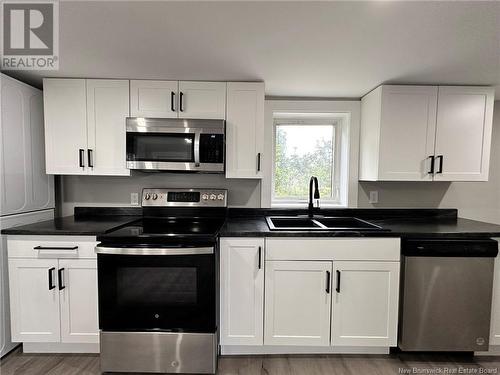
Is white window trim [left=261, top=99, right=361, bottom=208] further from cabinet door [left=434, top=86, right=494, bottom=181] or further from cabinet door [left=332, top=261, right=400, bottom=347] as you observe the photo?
cabinet door [left=332, top=261, right=400, bottom=347]

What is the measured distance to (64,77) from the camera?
6.45 feet

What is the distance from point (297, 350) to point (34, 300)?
189cm

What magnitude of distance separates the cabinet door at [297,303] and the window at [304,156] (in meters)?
0.89

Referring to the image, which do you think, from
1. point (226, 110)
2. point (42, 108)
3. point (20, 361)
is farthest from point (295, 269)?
point (42, 108)

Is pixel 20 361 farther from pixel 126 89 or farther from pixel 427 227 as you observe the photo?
pixel 427 227

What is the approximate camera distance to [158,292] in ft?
5.25

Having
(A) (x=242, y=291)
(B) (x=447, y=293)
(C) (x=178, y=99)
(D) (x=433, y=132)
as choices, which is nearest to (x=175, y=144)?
(C) (x=178, y=99)

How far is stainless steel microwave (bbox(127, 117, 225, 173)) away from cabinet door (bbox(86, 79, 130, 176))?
15 centimetres

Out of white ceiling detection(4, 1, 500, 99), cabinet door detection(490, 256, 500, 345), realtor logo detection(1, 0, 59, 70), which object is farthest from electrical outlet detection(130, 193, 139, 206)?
cabinet door detection(490, 256, 500, 345)

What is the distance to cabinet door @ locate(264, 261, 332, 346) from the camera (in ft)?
5.69

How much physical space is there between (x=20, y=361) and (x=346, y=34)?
2.96 m

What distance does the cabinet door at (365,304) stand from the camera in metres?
1.73

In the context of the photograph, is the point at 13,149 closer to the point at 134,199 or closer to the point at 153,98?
the point at 134,199

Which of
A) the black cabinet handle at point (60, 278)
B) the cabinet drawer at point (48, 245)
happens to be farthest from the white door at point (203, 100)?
the black cabinet handle at point (60, 278)
